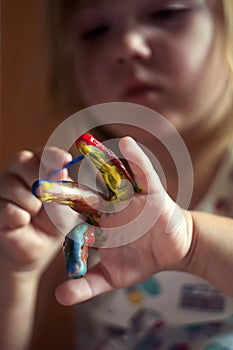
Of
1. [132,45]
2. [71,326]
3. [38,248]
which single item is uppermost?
[132,45]

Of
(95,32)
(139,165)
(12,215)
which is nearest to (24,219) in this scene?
(12,215)

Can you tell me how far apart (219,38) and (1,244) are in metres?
0.29

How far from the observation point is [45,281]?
677mm

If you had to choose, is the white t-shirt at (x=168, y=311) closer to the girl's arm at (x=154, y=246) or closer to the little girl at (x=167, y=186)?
the little girl at (x=167, y=186)

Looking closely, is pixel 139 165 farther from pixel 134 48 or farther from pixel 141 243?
pixel 134 48

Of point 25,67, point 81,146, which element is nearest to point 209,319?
point 81,146

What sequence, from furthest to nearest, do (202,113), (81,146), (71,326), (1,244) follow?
(71,326)
(202,113)
(1,244)
(81,146)

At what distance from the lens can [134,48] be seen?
20.6 inches

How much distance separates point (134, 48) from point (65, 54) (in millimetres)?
225

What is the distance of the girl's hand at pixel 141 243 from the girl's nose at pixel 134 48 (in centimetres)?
18

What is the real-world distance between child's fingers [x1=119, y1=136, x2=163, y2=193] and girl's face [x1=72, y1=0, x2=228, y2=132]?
7.7 inches

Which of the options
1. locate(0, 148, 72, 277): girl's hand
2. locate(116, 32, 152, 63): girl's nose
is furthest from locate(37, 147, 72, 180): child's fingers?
locate(116, 32, 152, 63): girl's nose

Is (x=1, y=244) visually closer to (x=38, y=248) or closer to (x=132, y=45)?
(x=38, y=248)

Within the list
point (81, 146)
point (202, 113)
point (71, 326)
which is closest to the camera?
point (81, 146)
